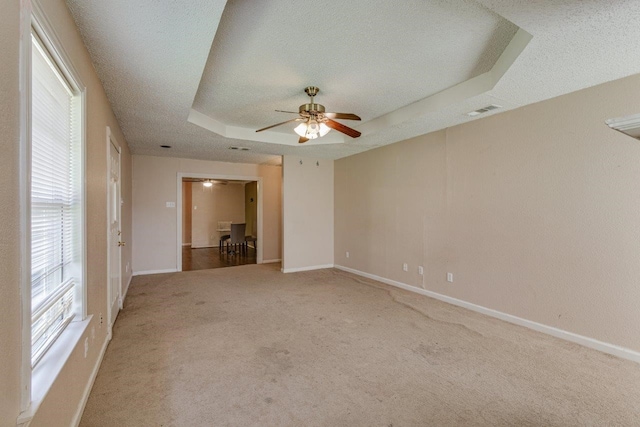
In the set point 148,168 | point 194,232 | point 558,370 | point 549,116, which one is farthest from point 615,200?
point 194,232

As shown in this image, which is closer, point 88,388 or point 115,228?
point 88,388

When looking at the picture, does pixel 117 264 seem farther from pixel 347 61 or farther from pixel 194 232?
pixel 194 232

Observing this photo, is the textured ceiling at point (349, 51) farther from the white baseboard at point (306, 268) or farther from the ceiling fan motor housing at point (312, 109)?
the white baseboard at point (306, 268)

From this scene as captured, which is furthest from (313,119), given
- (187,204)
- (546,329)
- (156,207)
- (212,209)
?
(187,204)

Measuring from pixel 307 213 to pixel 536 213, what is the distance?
4.07 meters

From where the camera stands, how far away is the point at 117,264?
354cm

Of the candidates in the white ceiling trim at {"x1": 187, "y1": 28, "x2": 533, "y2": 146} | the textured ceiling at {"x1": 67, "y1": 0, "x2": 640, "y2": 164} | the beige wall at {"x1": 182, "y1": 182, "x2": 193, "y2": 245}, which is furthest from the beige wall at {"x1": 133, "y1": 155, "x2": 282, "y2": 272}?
the beige wall at {"x1": 182, "y1": 182, "x2": 193, "y2": 245}

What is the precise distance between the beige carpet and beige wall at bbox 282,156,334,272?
2.32 metres

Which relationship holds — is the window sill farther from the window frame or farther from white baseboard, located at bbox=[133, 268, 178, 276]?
white baseboard, located at bbox=[133, 268, 178, 276]

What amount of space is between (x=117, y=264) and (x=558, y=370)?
4.52 m

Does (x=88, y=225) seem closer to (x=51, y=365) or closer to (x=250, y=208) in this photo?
(x=51, y=365)

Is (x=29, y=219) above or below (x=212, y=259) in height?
above

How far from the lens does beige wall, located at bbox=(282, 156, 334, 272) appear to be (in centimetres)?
→ 610

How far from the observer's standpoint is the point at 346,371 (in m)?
2.36
